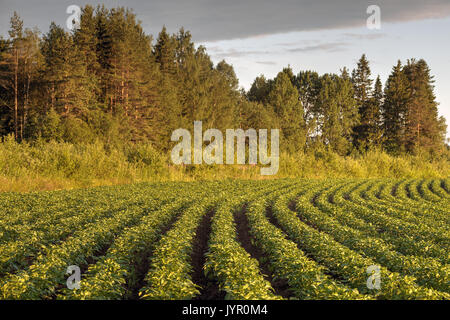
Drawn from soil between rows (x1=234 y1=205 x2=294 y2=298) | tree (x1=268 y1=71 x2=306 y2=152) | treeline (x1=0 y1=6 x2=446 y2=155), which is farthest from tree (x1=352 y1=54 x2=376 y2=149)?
soil between rows (x1=234 y1=205 x2=294 y2=298)

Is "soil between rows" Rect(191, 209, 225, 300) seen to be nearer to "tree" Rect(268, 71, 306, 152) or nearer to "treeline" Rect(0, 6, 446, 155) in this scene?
"treeline" Rect(0, 6, 446, 155)

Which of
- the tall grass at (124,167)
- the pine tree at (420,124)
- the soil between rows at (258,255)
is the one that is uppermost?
the pine tree at (420,124)

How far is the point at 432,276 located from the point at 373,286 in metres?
1.80

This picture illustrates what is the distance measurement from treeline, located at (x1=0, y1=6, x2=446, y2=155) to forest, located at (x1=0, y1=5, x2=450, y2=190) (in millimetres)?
157

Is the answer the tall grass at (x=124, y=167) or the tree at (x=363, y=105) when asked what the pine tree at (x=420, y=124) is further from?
the tall grass at (x=124, y=167)

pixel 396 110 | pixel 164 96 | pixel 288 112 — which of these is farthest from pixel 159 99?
pixel 396 110

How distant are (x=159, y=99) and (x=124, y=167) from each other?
19.0 metres

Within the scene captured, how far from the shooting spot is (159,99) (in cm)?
4806

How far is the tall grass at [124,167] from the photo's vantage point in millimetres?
25359

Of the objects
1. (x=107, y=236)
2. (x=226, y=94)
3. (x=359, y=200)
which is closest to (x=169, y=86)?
(x=226, y=94)

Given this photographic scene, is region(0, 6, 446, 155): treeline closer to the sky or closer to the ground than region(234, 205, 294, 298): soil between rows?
closer to the sky

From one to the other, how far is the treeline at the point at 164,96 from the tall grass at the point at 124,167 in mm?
6193

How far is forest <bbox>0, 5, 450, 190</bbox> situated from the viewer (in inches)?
1547

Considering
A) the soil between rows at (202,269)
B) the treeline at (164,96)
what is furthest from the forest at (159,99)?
the soil between rows at (202,269)
